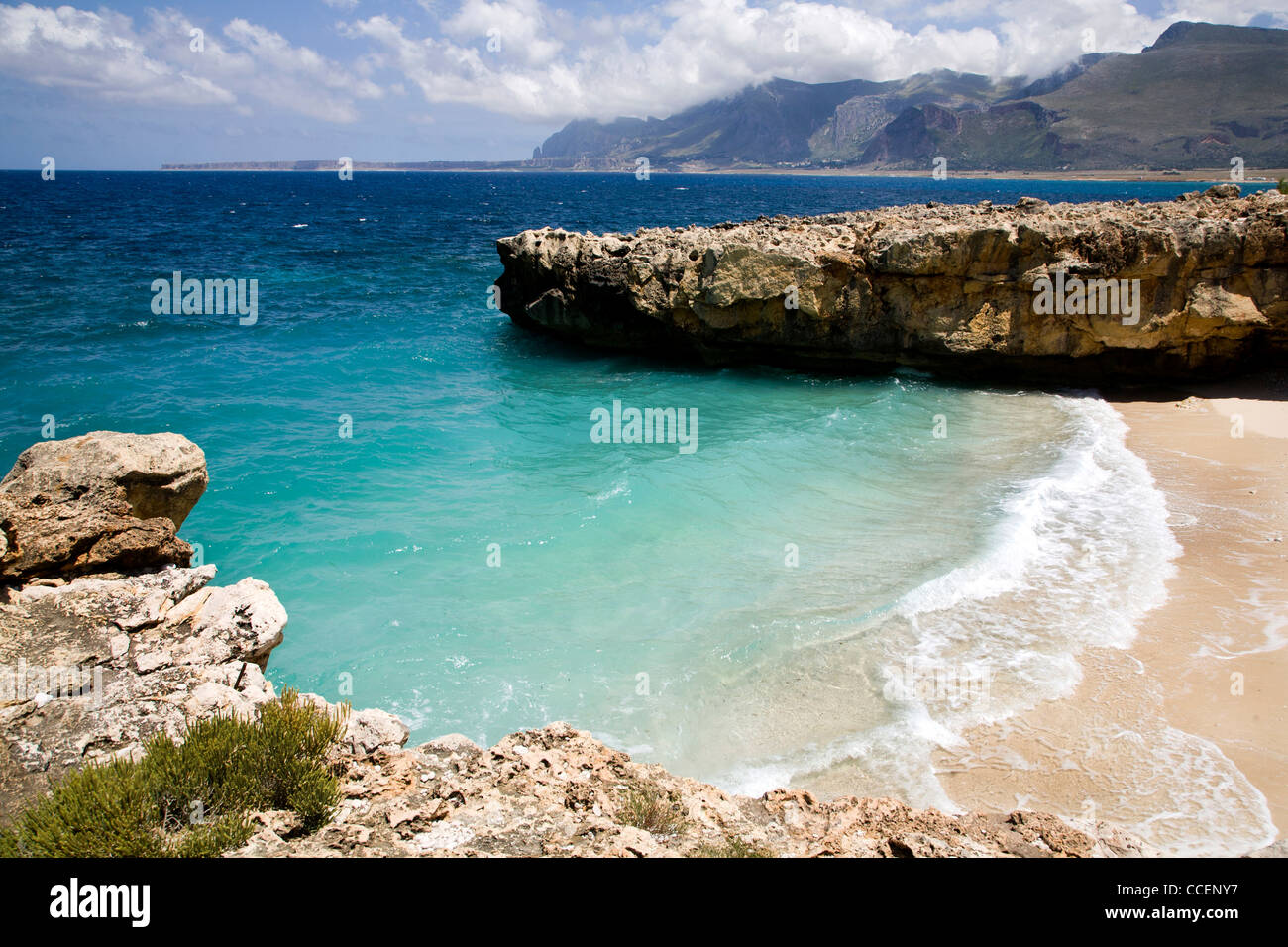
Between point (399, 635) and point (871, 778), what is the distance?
631cm

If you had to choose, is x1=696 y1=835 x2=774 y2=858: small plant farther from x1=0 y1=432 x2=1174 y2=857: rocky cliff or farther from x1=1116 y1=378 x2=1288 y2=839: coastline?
x1=1116 y1=378 x2=1288 y2=839: coastline

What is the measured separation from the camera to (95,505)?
664cm

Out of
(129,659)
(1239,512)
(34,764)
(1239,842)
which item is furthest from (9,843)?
(1239,512)

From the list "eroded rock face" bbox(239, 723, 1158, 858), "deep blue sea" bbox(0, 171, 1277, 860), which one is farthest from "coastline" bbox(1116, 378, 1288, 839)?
"eroded rock face" bbox(239, 723, 1158, 858)

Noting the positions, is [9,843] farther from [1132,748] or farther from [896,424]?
[896,424]

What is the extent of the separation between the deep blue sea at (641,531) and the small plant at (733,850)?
106 inches

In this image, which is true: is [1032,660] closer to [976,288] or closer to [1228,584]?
[1228,584]

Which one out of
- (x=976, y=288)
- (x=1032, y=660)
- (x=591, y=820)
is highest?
(x=976, y=288)

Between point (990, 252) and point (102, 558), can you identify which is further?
point (990, 252)

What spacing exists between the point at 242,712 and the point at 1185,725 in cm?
931

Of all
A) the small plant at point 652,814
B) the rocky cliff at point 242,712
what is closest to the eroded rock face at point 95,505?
the rocky cliff at point 242,712

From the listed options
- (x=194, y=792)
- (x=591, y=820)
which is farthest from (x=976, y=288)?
(x=194, y=792)

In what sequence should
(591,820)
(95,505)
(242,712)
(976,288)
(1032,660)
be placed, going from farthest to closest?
(976,288)
(1032,660)
(95,505)
(242,712)
(591,820)
